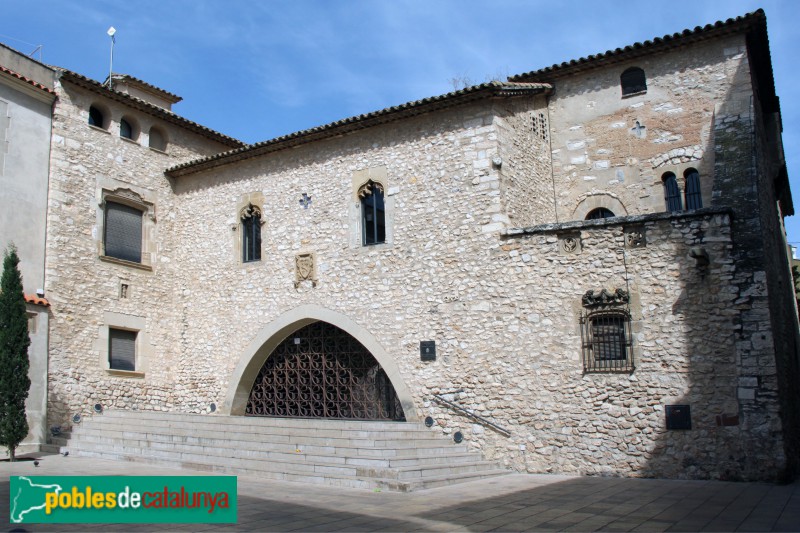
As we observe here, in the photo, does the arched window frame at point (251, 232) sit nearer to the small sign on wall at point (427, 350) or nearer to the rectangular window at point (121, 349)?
the rectangular window at point (121, 349)

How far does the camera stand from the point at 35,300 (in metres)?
15.9

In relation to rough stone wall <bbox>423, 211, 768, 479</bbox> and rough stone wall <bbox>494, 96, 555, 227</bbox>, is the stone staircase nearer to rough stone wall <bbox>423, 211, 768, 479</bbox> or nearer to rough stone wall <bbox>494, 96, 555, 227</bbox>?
rough stone wall <bbox>423, 211, 768, 479</bbox>

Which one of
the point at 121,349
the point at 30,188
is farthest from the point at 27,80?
the point at 121,349

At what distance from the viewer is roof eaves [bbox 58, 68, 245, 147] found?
17430mm

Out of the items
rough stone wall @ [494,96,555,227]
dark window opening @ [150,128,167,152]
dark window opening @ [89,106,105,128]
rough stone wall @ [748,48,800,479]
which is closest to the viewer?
rough stone wall @ [748,48,800,479]

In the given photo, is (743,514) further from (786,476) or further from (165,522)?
(165,522)

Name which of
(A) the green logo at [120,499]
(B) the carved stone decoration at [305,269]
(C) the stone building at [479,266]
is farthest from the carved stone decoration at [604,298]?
(A) the green logo at [120,499]

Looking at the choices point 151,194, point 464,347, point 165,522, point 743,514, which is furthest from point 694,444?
point 151,194

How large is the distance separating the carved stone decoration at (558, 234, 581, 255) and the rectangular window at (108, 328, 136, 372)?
11004 millimetres

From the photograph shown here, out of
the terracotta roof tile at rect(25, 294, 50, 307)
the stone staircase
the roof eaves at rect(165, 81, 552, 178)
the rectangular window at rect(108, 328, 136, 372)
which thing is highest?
the roof eaves at rect(165, 81, 552, 178)

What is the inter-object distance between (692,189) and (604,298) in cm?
379

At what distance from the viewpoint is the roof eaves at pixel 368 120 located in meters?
14.9

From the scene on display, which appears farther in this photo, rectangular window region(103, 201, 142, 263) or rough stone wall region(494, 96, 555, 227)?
rectangular window region(103, 201, 142, 263)

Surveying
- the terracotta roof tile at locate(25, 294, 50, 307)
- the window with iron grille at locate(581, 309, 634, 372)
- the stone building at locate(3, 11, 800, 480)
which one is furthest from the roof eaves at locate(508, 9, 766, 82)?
the terracotta roof tile at locate(25, 294, 50, 307)
